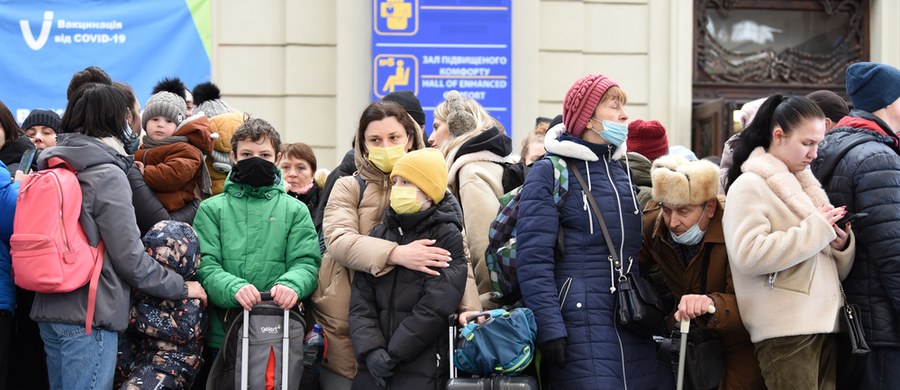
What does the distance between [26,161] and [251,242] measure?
4.80 feet

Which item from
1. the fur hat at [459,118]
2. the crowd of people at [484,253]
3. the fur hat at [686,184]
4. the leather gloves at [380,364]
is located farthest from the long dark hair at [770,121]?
the leather gloves at [380,364]

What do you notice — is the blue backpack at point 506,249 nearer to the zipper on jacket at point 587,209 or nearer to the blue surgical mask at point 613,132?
the zipper on jacket at point 587,209

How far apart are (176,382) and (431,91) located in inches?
210

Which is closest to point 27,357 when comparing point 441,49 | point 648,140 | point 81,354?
point 81,354

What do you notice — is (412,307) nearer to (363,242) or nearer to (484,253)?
(363,242)

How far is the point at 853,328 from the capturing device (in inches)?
181

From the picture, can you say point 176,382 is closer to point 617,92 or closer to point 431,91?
point 617,92

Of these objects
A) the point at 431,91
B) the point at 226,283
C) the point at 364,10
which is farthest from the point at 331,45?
the point at 226,283

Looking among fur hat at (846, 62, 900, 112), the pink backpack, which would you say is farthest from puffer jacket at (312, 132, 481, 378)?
fur hat at (846, 62, 900, 112)

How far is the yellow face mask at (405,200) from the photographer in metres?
4.79

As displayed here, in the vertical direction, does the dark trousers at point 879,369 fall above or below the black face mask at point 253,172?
below

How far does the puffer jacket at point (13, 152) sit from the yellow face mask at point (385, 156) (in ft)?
6.69

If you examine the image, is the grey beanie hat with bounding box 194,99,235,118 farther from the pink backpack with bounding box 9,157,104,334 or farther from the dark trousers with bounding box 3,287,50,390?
the pink backpack with bounding box 9,157,104,334

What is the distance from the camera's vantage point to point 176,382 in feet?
16.1
